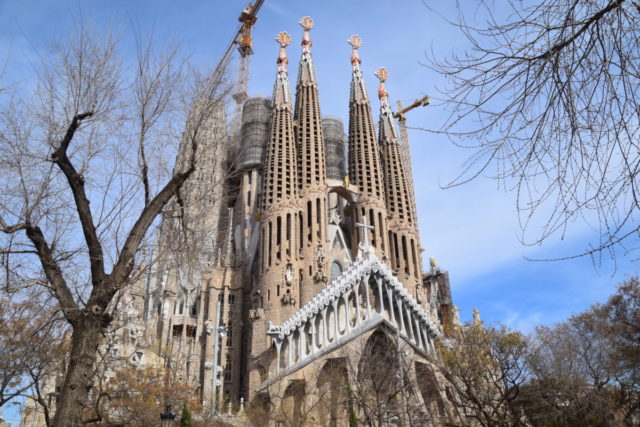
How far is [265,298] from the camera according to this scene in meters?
33.1

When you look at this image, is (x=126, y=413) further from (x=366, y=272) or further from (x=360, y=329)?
(x=366, y=272)

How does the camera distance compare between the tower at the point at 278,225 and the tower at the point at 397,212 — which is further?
the tower at the point at 397,212

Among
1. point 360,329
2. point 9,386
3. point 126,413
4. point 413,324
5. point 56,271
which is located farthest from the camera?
point 413,324

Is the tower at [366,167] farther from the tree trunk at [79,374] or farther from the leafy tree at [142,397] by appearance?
the tree trunk at [79,374]

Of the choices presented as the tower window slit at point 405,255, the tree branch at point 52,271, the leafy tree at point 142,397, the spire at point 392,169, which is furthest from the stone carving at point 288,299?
the tree branch at point 52,271

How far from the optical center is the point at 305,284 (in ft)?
109

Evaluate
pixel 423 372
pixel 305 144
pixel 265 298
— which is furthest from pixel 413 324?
pixel 305 144

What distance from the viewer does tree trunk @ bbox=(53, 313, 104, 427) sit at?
20.5 feet

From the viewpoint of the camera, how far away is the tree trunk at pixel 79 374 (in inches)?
246

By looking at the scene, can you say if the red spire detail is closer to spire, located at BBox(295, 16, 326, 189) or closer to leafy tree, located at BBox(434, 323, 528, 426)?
spire, located at BBox(295, 16, 326, 189)

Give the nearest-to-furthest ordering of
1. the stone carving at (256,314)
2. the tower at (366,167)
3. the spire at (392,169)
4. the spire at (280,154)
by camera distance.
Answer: the stone carving at (256,314) → the spire at (280,154) → the tower at (366,167) → the spire at (392,169)

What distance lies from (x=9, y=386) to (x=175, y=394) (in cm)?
753

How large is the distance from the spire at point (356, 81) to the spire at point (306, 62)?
12.4 feet

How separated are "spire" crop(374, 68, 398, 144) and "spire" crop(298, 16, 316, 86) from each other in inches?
273
